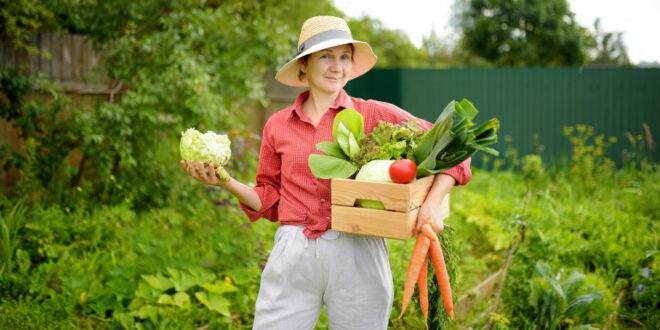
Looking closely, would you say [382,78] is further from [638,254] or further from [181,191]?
[638,254]

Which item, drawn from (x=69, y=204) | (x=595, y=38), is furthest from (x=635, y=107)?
(x=595, y=38)

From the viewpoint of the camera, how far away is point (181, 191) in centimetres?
538

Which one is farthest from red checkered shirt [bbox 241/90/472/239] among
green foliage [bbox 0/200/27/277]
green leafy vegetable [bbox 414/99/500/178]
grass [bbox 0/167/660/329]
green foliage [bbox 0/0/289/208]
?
green foliage [bbox 0/0/289/208]

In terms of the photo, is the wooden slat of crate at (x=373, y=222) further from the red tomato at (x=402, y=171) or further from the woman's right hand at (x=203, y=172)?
the woman's right hand at (x=203, y=172)

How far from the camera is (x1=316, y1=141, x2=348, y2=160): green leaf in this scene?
6.37 ft

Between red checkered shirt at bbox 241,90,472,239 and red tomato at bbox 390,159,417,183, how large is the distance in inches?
11.2

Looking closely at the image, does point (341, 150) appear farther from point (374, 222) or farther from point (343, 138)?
point (374, 222)

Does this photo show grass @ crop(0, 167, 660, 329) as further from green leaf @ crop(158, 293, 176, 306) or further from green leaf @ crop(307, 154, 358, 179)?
green leaf @ crop(307, 154, 358, 179)

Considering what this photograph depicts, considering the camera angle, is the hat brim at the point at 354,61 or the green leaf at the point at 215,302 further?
the green leaf at the point at 215,302

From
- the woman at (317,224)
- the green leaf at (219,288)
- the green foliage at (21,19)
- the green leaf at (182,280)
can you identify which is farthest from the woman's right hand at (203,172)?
the green foliage at (21,19)

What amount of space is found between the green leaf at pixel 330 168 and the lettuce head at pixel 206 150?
37 centimetres

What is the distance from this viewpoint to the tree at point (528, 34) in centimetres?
2591

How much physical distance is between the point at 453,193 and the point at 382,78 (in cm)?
481

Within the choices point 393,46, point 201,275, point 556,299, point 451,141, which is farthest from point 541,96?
point 393,46
